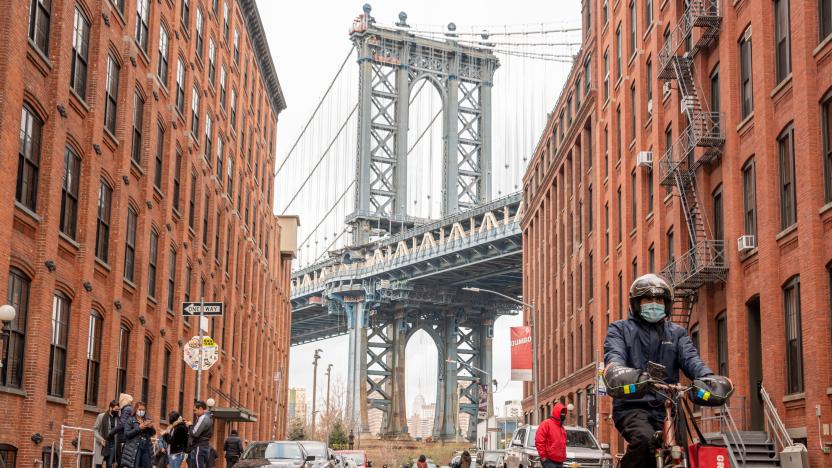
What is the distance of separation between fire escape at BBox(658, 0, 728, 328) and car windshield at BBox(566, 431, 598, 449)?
21.6 ft

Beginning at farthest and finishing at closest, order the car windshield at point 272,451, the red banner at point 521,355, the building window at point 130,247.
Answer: the red banner at point 521,355, the building window at point 130,247, the car windshield at point 272,451

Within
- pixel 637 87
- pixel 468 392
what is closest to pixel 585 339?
pixel 637 87

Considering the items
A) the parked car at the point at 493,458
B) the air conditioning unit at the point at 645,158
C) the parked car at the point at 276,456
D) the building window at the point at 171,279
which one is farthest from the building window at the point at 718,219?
the building window at the point at 171,279

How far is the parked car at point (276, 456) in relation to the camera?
75.8 ft

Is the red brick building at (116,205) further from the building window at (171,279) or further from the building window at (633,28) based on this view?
the building window at (633,28)

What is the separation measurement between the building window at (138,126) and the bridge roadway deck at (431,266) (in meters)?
51.1

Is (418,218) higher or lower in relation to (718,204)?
higher

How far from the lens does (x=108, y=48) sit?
95.2ft

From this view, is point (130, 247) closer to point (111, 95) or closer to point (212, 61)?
point (111, 95)

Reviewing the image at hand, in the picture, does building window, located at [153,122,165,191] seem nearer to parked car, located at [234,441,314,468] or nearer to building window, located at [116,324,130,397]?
building window, located at [116,324,130,397]

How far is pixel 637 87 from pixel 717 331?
12.4m

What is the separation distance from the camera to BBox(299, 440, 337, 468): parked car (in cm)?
2455

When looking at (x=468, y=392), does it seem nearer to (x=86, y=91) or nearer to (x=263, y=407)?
(x=263, y=407)

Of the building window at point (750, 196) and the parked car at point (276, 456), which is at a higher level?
the building window at point (750, 196)
